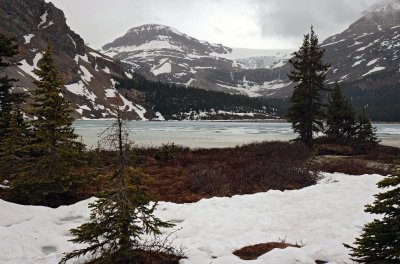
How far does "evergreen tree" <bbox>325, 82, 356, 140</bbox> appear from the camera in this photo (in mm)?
42875

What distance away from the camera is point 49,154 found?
49.7 feet

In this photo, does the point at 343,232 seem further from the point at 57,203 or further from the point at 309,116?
the point at 309,116

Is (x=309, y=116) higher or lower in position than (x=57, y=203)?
higher

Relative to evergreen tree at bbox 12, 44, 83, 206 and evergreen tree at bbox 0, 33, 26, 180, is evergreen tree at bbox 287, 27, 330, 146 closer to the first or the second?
evergreen tree at bbox 0, 33, 26, 180

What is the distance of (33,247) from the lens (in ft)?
33.5

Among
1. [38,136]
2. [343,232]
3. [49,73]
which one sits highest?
[49,73]

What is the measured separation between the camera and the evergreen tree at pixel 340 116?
42875 mm

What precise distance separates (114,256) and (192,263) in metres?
1.89

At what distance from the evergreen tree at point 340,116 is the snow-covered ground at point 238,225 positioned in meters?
27.2

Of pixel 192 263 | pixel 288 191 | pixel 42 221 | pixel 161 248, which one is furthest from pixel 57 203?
pixel 288 191

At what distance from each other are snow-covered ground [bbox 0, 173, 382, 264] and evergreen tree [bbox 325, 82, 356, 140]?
27180 millimetres

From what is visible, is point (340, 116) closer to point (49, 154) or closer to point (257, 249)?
point (49, 154)

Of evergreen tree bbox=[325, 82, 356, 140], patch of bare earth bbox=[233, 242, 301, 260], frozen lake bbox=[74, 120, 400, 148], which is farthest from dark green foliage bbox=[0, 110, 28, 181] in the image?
evergreen tree bbox=[325, 82, 356, 140]

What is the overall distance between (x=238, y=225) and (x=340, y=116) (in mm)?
34610
